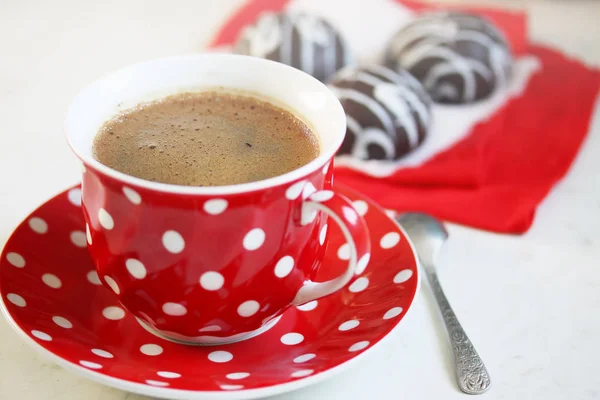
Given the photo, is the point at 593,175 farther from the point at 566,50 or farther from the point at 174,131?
the point at 174,131

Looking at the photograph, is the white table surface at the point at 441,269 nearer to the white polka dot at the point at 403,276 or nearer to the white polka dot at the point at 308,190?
the white polka dot at the point at 403,276

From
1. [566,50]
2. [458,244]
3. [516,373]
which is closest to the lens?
[516,373]

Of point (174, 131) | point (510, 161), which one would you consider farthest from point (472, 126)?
point (174, 131)

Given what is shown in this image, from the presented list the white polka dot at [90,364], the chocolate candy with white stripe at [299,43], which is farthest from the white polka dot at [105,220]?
the chocolate candy with white stripe at [299,43]

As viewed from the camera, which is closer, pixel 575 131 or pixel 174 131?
pixel 174 131

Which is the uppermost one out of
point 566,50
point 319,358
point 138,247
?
point 138,247

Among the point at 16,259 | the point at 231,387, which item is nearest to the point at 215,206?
the point at 231,387
